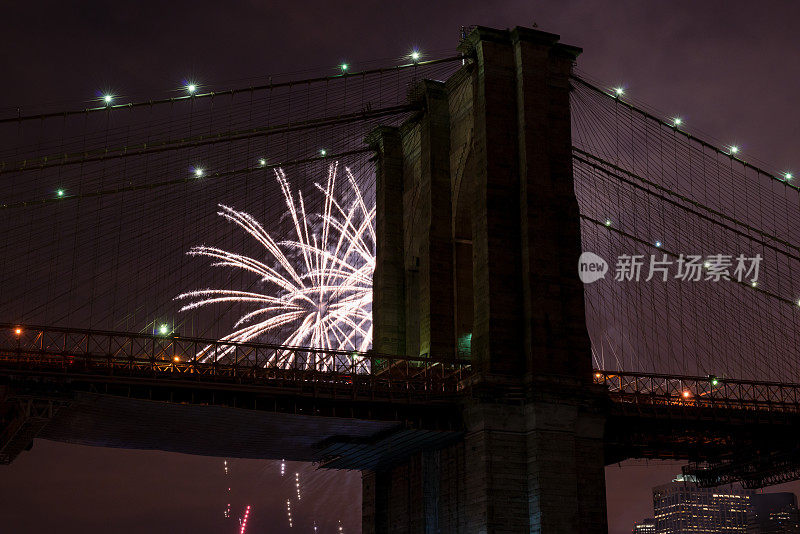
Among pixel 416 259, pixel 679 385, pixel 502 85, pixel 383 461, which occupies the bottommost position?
pixel 383 461

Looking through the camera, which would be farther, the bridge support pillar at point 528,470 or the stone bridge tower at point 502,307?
the stone bridge tower at point 502,307

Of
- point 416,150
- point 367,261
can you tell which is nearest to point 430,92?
point 416,150

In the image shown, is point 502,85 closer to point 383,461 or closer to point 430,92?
point 430,92

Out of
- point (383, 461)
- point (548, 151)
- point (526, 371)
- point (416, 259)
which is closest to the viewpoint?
point (526, 371)

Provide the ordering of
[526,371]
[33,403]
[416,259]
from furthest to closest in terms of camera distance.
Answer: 1. [416,259]
2. [526,371]
3. [33,403]

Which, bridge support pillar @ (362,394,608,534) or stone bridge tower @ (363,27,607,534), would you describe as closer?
bridge support pillar @ (362,394,608,534)

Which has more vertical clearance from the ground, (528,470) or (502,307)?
(502,307)

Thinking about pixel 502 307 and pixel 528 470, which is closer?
pixel 528 470

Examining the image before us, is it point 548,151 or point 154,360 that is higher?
point 548,151
